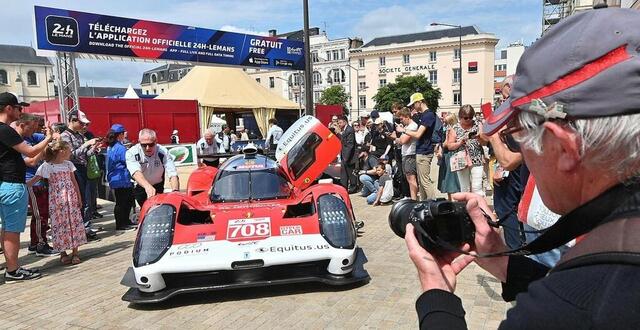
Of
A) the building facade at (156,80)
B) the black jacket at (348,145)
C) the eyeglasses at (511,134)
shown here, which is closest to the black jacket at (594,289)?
the eyeglasses at (511,134)

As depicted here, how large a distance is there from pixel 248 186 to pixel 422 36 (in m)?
87.2

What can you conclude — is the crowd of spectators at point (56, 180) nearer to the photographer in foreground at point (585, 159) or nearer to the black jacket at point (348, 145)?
the black jacket at point (348, 145)

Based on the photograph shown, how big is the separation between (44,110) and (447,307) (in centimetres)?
1965

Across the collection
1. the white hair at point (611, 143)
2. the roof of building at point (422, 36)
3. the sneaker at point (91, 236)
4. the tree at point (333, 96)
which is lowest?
the sneaker at point (91, 236)

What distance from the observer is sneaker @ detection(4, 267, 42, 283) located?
5.09 metres

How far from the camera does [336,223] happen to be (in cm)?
436

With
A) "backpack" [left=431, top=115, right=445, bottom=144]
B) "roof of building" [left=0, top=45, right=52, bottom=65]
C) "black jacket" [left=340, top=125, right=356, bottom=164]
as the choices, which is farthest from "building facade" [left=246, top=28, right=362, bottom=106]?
"backpack" [left=431, top=115, right=445, bottom=144]

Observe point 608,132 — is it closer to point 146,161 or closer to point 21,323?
point 21,323

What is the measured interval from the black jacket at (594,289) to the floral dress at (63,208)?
6.11 m

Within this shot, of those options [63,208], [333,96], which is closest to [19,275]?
[63,208]

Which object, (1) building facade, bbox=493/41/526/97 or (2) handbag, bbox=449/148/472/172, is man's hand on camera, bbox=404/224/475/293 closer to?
(2) handbag, bbox=449/148/472/172

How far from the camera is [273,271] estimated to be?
164 inches

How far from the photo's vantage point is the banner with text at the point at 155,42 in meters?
10.4

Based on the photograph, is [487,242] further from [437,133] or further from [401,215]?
[437,133]
